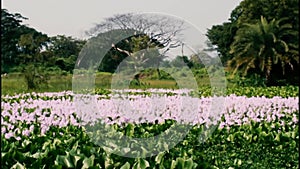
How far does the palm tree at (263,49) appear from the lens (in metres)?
12.9

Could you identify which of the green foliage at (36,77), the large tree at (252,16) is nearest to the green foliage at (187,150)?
the green foliage at (36,77)

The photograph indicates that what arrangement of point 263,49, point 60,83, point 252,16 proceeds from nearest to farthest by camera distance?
point 60,83 < point 263,49 < point 252,16

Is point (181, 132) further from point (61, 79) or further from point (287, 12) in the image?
point (287, 12)

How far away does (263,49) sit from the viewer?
12.8m

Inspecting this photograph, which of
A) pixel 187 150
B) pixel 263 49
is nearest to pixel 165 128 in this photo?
pixel 187 150

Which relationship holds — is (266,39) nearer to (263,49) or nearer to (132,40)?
(263,49)

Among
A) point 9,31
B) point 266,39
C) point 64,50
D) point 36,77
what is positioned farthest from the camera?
point 266,39

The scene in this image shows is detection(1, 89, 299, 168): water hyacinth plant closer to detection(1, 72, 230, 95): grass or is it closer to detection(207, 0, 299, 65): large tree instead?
detection(1, 72, 230, 95): grass

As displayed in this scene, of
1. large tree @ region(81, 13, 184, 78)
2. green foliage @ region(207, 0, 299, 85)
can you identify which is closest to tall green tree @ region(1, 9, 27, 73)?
large tree @ region(81, 13, 184, 78)

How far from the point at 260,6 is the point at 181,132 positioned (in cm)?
1141

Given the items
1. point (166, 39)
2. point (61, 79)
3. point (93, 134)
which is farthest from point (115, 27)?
point (93, 134)

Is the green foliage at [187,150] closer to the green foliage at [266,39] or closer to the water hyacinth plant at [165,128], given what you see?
the water hyacinth plant at [165,128]

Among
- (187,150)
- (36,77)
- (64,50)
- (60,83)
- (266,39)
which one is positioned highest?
(266,39)

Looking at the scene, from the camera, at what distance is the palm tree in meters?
12.9
